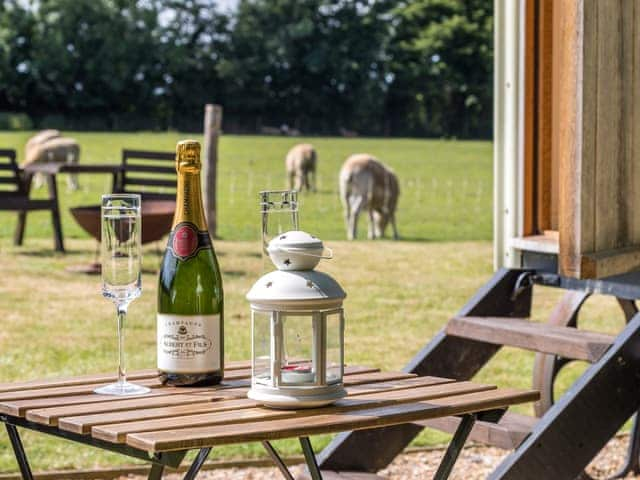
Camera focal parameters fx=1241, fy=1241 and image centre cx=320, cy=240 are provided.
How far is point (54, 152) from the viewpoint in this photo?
24250 millimetres

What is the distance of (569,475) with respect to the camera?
12.6 feet

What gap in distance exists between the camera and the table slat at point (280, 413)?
2475 mm

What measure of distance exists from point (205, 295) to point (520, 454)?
127 centimetres

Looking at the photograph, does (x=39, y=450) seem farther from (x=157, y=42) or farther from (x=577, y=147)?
(x=157, y=42)

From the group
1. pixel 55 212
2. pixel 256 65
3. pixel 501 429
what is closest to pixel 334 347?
pixel 501 429

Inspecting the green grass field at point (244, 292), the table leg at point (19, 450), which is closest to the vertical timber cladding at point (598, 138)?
the table leg at point (19, 450)

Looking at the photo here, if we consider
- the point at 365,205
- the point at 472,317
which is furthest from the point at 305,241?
the point at 365,205

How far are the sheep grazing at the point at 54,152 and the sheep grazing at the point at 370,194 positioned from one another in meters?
7.41

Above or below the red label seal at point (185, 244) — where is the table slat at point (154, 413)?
below

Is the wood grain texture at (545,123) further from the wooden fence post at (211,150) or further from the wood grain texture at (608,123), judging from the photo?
the wooden fence post at (211,150)

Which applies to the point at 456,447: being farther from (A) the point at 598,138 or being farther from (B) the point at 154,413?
(A) the point at 598,138

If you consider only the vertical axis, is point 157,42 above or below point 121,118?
above

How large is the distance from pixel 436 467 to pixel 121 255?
2.79 m

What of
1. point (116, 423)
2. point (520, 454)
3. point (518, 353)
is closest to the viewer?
point (116, 423)
